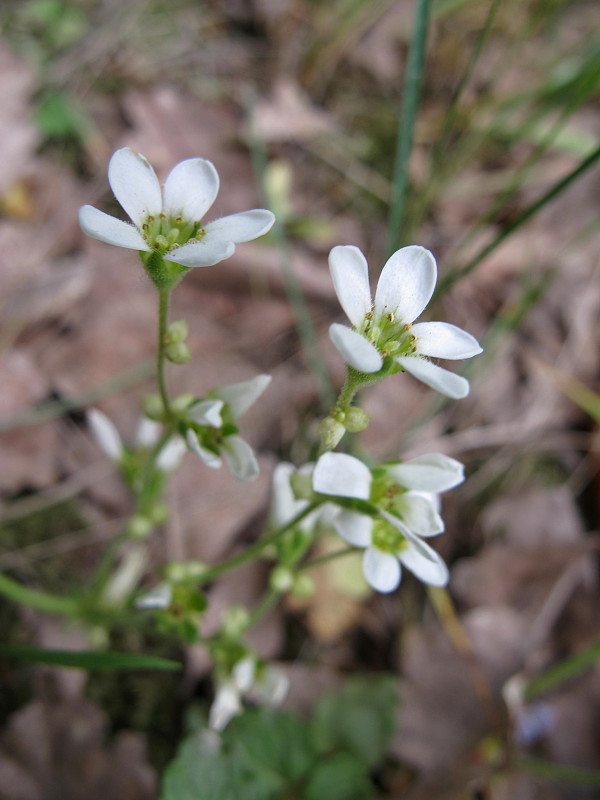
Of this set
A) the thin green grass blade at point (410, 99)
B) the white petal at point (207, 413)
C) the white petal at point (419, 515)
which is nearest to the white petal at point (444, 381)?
the white petal at point (419, 515)

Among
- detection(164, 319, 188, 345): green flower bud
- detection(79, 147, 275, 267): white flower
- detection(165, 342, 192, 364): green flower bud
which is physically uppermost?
detection(79, 147, 275, 267): white flower

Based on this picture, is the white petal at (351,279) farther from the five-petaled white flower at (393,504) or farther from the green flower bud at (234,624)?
the green flower bud at (234,624)

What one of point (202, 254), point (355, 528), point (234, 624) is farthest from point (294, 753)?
point (202, 254)

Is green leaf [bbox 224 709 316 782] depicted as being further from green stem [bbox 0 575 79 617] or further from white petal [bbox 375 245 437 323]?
white petal [bbox 375 245 437 323]

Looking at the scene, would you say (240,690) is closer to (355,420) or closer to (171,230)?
(355,420)

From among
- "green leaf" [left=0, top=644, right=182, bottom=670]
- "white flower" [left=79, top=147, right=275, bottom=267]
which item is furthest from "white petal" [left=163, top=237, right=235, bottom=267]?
"green leaf" [left=0, top=644, right=182, bottom=670]

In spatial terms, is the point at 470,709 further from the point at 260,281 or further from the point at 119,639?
the point at 260,281

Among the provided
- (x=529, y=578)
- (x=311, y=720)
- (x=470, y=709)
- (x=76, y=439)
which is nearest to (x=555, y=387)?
(x=529, y=578)
